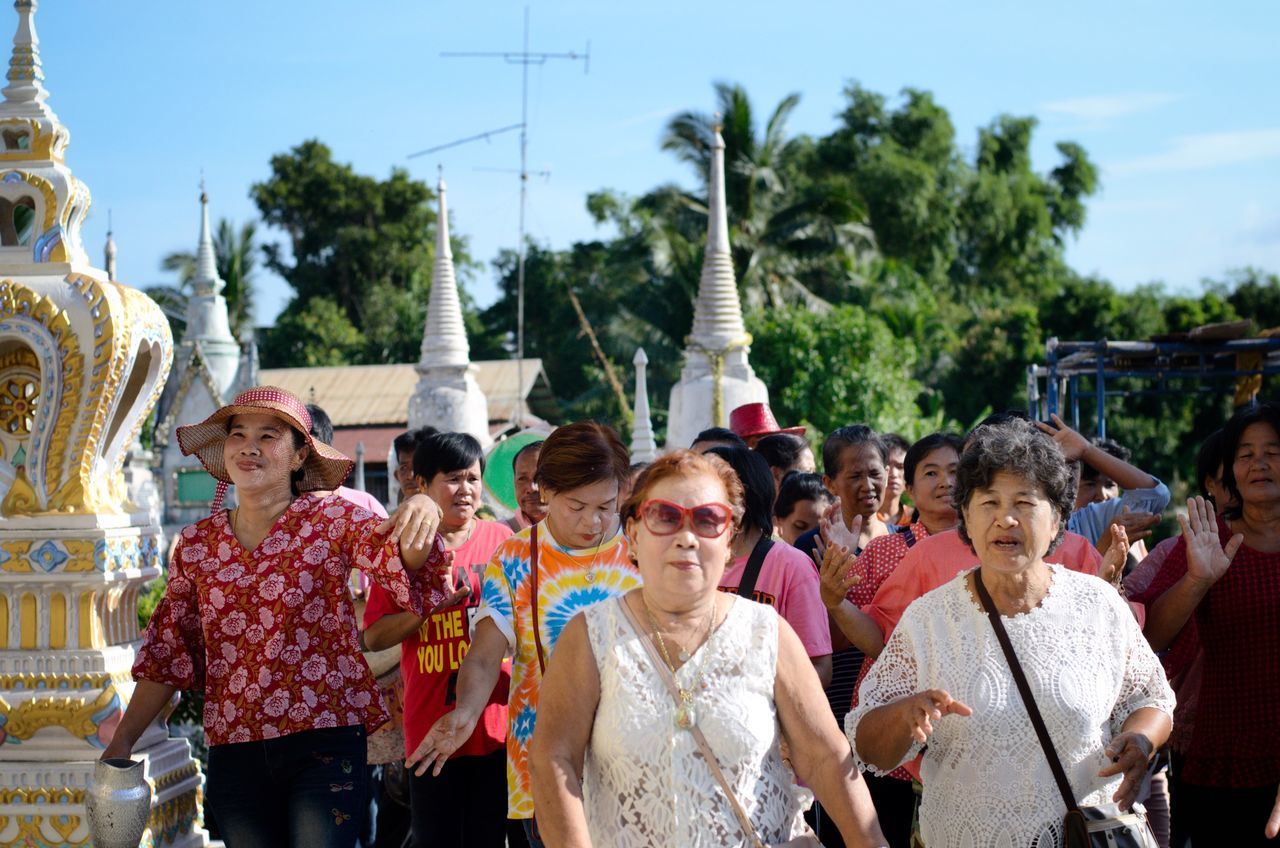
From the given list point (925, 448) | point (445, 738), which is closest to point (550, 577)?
point (445, 738)

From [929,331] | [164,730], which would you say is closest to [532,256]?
[929,331]

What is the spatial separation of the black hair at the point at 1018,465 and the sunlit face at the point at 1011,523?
0.7 inches

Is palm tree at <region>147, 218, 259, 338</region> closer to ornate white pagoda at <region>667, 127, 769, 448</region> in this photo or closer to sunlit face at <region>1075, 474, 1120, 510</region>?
ornate white pagoda at <region>667, 127, 769, 448</region>

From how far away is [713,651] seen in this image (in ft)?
10.1

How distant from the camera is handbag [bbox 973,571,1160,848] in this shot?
3270 mm

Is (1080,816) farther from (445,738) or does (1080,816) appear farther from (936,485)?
(936,485)

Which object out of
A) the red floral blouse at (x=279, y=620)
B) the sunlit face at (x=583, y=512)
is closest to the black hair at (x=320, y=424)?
the red floral blouse at (x=279, y=620)

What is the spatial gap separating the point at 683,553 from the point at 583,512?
100 cm

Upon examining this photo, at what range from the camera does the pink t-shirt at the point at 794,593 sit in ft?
14.3

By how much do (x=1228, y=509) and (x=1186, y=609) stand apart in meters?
0.47

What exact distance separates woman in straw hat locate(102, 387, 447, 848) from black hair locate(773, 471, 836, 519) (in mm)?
2450

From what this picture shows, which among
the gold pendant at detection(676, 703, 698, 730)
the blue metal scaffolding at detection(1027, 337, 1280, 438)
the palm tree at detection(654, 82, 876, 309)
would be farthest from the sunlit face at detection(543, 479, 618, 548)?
the palm tree at detection(654, 82, 876, 309)

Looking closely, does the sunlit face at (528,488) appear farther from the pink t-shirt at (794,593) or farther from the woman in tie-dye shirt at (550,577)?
the woman in tie-dye shirt at (550,577)

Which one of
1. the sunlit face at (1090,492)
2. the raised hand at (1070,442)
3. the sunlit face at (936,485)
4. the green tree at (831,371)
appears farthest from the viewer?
the green tree at (831,371)
